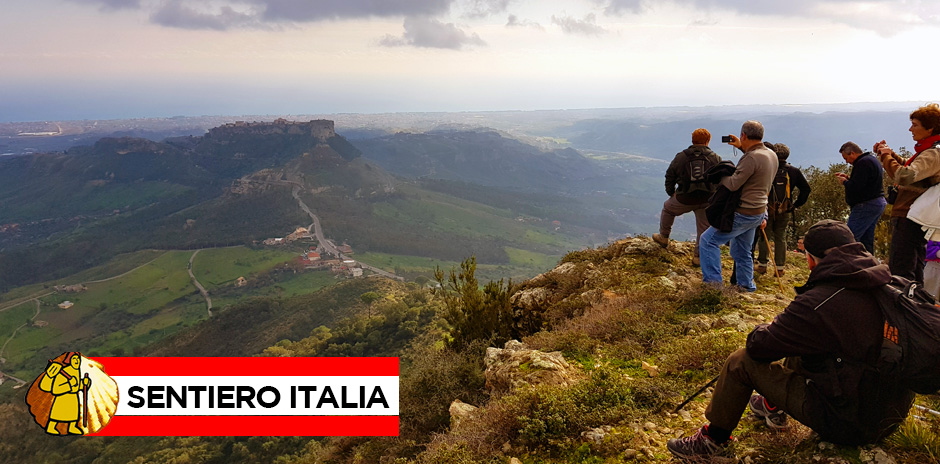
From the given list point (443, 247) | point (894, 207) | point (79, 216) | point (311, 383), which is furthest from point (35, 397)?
point (79, 216)

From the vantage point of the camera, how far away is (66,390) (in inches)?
255

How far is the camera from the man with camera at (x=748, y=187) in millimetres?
5605

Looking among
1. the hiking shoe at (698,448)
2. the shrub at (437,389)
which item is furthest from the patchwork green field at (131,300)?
the hiking shoe at (698,448)

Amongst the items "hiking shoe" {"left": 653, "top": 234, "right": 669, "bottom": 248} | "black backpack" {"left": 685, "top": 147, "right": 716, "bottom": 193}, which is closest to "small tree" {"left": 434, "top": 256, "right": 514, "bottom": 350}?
"black backpack" {"left": 685, "top": 147, "right": 716, "bottom": 193}

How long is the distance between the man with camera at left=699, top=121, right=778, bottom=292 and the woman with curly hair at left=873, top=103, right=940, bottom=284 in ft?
3.94

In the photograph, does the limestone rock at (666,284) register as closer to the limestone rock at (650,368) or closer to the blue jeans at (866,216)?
the limestone rock at (650,368)

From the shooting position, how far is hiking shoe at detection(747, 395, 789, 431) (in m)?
3.05

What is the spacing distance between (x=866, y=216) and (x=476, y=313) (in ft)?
20.5

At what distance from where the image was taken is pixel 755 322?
5.36 meters

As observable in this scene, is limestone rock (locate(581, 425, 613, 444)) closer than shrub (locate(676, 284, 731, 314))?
Yes

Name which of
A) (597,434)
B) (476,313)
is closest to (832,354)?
(597,434)

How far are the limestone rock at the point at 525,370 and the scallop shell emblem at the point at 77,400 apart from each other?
607cm

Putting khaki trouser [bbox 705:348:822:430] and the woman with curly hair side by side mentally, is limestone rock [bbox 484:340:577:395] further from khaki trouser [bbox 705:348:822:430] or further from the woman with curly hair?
the woman with curly hair

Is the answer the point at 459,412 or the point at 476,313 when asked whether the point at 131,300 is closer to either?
the point at 476,313
